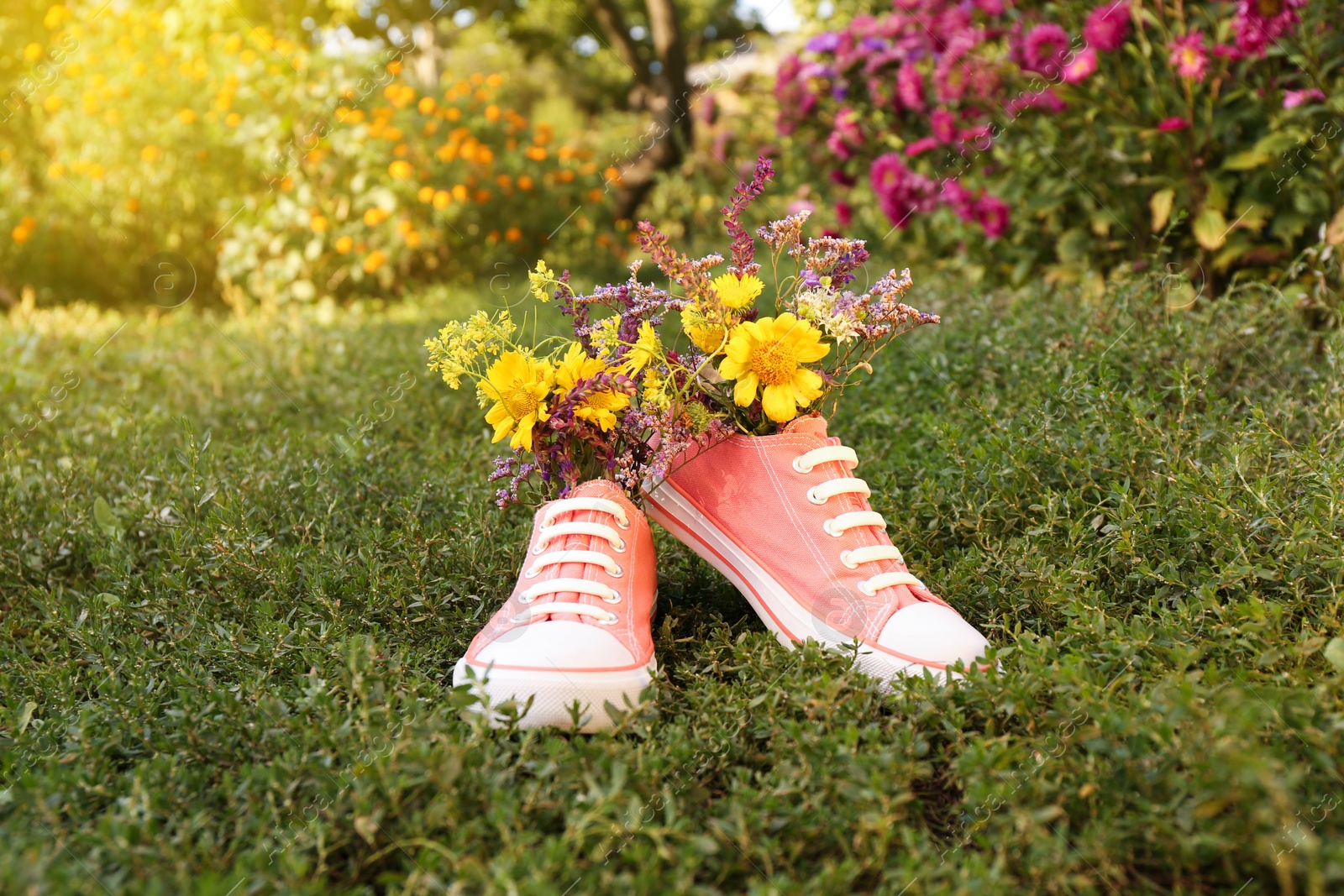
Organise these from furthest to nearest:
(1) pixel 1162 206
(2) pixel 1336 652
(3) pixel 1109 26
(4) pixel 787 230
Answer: (3) pixel 1109 26, (1) pixel 1162 206, (4) pixel 787 230, (2) pixel 1336 652

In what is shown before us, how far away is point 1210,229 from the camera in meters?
3.04

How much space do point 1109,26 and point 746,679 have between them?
291 centimetres

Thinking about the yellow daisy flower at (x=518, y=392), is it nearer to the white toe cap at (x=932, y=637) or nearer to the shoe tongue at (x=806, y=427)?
the shoe tongue at (x=806, y=427)

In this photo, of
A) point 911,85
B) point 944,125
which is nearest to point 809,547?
point 944,125

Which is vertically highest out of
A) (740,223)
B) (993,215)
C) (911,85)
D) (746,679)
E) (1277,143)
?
(740,223)

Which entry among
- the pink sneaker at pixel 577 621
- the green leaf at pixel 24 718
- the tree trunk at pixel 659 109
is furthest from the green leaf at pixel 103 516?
the tree trunk at pixel 659 109

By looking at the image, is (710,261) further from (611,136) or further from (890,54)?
(611,136)

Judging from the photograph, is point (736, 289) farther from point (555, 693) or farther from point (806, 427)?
point (555, 693)

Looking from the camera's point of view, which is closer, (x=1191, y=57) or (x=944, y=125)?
(x=1191, y=57)

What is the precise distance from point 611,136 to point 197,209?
283cm

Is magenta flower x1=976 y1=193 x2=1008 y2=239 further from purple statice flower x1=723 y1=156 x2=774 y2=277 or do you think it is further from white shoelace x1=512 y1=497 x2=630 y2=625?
white shoelace x1=512 y1=497 x2=630 y2=625

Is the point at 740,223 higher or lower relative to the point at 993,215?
higher

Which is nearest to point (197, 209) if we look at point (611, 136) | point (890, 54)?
point (611, 136)

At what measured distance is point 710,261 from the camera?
1579 mm
